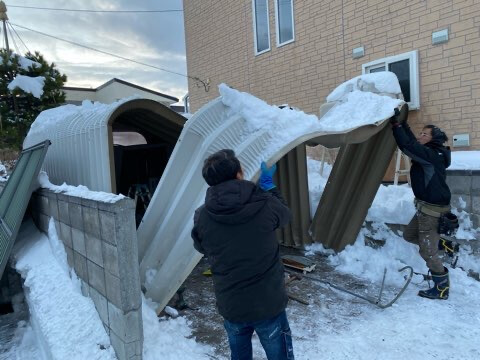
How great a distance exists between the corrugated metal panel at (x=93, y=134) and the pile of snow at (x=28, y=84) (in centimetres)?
457

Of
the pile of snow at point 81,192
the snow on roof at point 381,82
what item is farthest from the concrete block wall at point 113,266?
the snow on roof at point 381,82

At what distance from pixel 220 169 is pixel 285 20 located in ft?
27.5

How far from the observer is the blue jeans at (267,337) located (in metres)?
2.26

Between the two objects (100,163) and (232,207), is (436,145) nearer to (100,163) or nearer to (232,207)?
(232,207)

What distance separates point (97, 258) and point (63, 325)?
25.8 inches

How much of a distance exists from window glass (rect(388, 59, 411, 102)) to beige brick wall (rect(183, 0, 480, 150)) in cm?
22

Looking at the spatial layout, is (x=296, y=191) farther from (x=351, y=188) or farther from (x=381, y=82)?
(x=381, y=82)

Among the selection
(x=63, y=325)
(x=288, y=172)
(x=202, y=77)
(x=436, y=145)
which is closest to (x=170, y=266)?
(x=63, y=325)

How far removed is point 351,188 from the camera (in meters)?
Answer: 5.06

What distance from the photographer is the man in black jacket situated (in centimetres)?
216

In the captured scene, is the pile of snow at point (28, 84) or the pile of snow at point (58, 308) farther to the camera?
the pile of snow at point (28, 84)

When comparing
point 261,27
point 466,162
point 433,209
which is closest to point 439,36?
point 466,162

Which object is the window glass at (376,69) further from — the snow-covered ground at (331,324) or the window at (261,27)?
the snow-covered ground at (331,324)

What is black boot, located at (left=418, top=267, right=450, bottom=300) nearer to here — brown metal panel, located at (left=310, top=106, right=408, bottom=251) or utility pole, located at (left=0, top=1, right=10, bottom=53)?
brown metal panel, located at (left=310, top=106, right=408, bottom=251)
